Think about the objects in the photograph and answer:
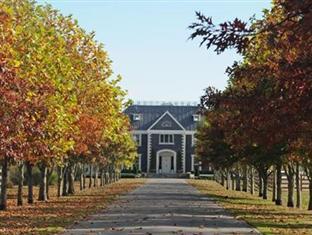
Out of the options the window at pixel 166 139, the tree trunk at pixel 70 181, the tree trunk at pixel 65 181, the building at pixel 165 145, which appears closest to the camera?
the tree trunk at pixel 65 181

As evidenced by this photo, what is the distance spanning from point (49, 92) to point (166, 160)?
88434 millimetres

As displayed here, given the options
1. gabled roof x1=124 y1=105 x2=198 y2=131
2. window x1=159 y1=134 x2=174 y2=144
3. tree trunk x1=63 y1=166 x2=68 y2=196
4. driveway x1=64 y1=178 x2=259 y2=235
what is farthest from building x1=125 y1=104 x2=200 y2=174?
driveway x1=64 y1=178 x2=259 y2=235

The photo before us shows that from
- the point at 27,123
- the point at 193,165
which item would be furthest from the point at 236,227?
the point at 193,165

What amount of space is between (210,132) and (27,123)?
2331cm

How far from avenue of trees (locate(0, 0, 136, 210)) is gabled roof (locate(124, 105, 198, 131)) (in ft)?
215

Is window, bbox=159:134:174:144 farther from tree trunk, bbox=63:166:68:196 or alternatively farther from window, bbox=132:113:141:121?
tree trunk, bbox=63:166:68:196

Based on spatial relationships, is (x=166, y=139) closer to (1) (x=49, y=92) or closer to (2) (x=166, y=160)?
(2) (x=166, y=160)

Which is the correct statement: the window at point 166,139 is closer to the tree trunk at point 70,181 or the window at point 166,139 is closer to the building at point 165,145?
the building at point 165,145

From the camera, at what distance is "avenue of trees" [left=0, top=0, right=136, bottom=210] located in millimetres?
19141

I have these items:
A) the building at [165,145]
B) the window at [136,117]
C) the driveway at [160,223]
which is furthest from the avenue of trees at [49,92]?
the window at [136,117]

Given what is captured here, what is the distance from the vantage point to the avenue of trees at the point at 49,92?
19.1m

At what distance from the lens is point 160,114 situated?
118062 millimetres

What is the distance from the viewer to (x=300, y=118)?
411 inches

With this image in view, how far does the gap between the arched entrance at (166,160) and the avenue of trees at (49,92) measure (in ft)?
203
